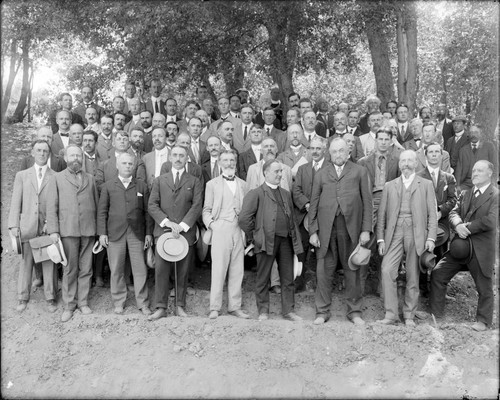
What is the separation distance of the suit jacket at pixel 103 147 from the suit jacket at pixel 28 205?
1.11 metres

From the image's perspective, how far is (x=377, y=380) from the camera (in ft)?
20.7

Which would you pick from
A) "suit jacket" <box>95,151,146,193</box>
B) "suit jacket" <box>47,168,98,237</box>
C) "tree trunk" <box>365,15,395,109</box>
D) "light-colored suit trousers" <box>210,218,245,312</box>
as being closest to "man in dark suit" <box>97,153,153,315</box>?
"suit jacket" <box>47,168,98,237</box>

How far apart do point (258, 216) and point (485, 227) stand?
9.48ft

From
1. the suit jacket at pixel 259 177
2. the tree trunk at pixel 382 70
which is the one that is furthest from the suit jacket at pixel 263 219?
the tree trunk at pixel 382 70

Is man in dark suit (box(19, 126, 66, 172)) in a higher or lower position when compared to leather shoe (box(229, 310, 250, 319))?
higher

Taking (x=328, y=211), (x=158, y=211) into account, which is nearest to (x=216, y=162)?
(x=158, y=211)

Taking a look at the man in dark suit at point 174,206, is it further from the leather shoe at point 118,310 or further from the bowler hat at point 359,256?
the bowler hat at point 359,256

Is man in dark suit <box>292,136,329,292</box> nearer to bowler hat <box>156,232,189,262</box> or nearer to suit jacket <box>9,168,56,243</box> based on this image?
bowler hat <box>156,232,189,262</box>

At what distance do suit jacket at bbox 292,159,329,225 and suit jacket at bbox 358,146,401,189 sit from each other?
69 centimetres

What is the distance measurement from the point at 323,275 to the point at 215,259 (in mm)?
1433

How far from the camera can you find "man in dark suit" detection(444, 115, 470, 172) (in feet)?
31.9

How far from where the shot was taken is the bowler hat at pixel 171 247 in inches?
281

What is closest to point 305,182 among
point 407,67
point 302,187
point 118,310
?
point 302,187

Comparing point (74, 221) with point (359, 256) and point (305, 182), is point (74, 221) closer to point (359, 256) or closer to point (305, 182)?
point (305, 182)
